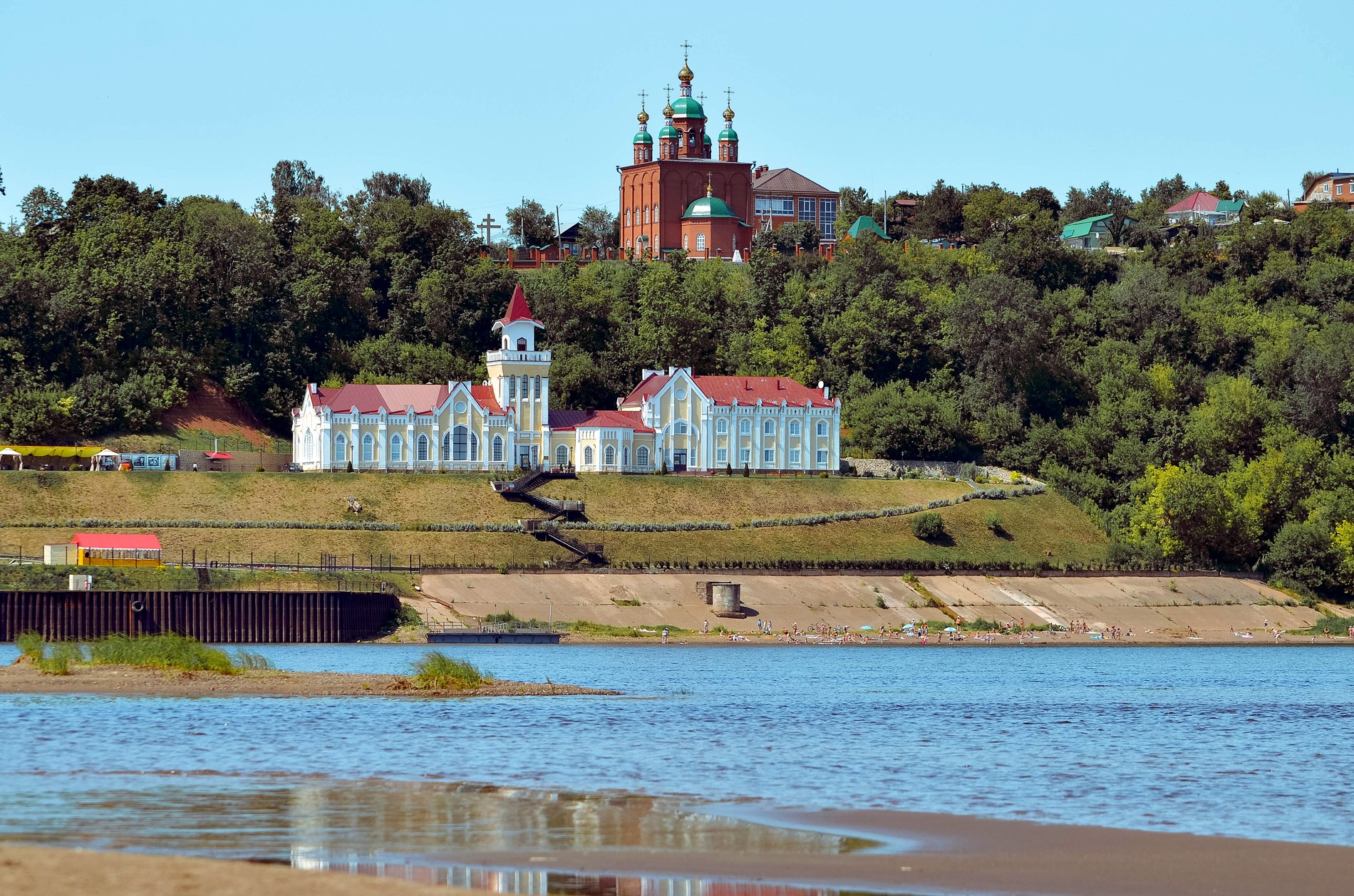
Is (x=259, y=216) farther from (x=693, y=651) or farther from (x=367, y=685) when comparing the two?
(x=367, y=685)

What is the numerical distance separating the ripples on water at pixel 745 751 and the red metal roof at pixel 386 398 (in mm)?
52869

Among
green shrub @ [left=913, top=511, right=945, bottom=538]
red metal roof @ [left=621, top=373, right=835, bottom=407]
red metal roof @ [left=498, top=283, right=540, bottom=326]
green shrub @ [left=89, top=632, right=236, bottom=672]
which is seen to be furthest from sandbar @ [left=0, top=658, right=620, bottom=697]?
red metal roof @ [left=621, top=373, right=835, bottom=407]

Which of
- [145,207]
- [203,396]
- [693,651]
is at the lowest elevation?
[693,651]

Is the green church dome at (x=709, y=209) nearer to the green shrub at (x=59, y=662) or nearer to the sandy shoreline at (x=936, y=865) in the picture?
the green shrub at (x=59, y=662)

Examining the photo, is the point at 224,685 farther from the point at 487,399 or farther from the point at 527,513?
the point at 487,399

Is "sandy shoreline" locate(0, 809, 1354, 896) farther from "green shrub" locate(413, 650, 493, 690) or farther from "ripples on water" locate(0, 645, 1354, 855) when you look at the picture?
"green shrub" locate(413, 650, 493, 690)

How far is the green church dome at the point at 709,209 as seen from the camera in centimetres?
16012

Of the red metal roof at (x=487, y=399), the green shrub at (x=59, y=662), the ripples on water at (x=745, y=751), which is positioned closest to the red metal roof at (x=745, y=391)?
the red metal roof at (x=487, y=399)

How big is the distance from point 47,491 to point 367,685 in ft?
192

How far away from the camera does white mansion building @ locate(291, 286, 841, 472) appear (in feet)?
368

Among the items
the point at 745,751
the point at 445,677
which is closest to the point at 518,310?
the point at 445,677

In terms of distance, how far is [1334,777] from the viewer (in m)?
35.3

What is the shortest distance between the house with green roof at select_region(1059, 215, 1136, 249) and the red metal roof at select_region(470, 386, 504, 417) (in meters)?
77.4

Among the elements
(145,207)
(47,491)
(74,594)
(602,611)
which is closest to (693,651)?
(602,611)
